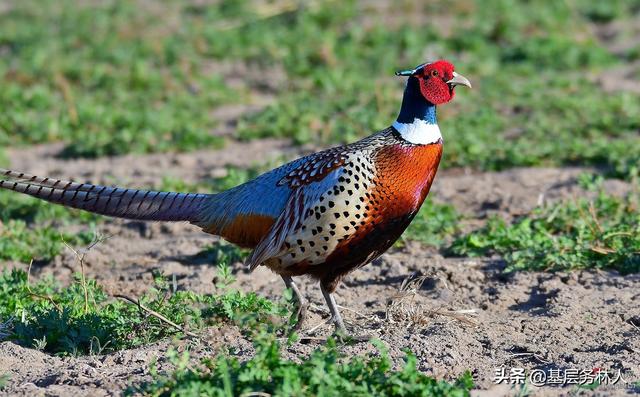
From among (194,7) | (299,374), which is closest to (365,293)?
(299,374)

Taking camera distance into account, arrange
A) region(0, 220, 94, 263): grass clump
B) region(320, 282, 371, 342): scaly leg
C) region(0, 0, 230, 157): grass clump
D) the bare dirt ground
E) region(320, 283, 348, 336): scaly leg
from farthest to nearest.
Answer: region(0, 0, 230, 157): grass clump
region(0, 220, 94, 263): grass clump
region(320, 283, 348, 336): scaly leg
region(320, 282, 371, 342): scaly leg
the bare dirt ground

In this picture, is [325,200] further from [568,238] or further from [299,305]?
[568,238]

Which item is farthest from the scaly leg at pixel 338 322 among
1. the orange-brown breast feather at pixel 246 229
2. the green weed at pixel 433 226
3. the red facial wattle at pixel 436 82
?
the green weed at pixel 433 226

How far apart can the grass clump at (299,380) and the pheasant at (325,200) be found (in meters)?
0.80

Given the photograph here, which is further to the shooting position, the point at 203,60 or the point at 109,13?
the point at 109,13

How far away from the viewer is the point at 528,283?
5.39m

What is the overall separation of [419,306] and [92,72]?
19.0 feet

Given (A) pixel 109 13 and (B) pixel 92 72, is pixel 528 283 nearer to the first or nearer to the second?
(B) pixel 92 72

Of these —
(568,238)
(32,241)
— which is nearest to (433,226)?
(568,238)

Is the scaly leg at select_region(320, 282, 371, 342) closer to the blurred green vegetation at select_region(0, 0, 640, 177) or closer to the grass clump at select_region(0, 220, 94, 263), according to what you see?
the grass clump at select_region(0, 220, 94, 263)

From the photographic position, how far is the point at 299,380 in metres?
3.68

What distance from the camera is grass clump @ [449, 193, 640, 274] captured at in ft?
18.0

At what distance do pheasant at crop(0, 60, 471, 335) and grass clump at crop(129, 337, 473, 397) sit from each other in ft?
2.63

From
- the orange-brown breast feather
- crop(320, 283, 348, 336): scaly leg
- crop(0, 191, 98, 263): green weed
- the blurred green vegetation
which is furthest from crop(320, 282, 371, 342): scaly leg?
the blurred green vegetation
